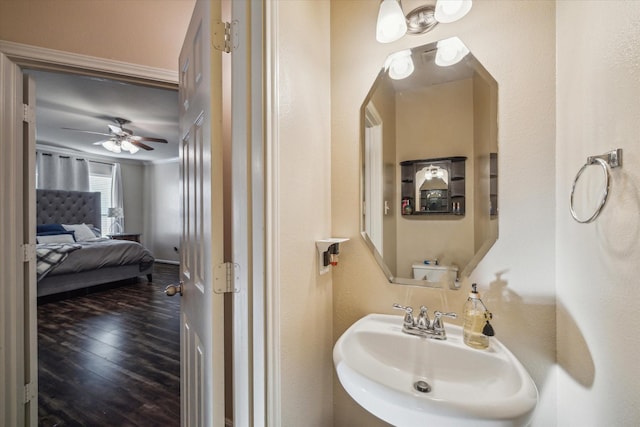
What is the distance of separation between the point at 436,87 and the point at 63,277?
5.08m

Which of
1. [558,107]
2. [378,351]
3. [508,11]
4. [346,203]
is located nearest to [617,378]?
[378,351]

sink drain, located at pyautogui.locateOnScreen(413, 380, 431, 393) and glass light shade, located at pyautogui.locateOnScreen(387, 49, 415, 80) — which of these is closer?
sink drain, located at pyautogui.locateOnScreen(413, 380, 431, 393)

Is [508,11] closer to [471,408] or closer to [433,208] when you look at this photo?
[433,208]

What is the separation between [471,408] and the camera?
600 mm

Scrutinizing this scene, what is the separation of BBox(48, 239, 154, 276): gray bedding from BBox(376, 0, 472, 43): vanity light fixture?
4.75 m

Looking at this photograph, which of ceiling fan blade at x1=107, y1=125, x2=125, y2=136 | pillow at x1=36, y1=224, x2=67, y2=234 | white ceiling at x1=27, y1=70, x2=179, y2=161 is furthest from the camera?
pillow at x1=36, y1=224, x2=67, y2=234

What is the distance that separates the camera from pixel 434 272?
1095mm

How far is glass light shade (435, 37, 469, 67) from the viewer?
41.0 inches

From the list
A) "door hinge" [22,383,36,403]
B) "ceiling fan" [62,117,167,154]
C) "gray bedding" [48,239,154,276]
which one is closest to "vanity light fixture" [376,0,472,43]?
"door hinge" [22,383,36,403]

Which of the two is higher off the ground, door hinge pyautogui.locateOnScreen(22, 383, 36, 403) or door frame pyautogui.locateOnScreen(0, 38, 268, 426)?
door frame pyautogui.locateOnScreen(0, 38, 268, 426)

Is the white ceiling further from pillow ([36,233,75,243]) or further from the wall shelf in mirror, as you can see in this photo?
the wall shelf in mirror

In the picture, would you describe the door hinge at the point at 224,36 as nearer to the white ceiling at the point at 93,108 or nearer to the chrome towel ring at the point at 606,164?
the chrome towel ring at the point at 606,164

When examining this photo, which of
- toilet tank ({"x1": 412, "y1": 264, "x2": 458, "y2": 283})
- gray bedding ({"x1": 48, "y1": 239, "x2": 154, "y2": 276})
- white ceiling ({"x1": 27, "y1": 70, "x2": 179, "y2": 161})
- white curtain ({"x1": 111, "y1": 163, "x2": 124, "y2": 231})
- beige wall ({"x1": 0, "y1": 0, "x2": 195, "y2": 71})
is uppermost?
white ceiling ({"x1": 27, "y1": 70, "x2": 179, "y2": 161})

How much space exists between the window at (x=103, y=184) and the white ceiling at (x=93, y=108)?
2.72 ft
